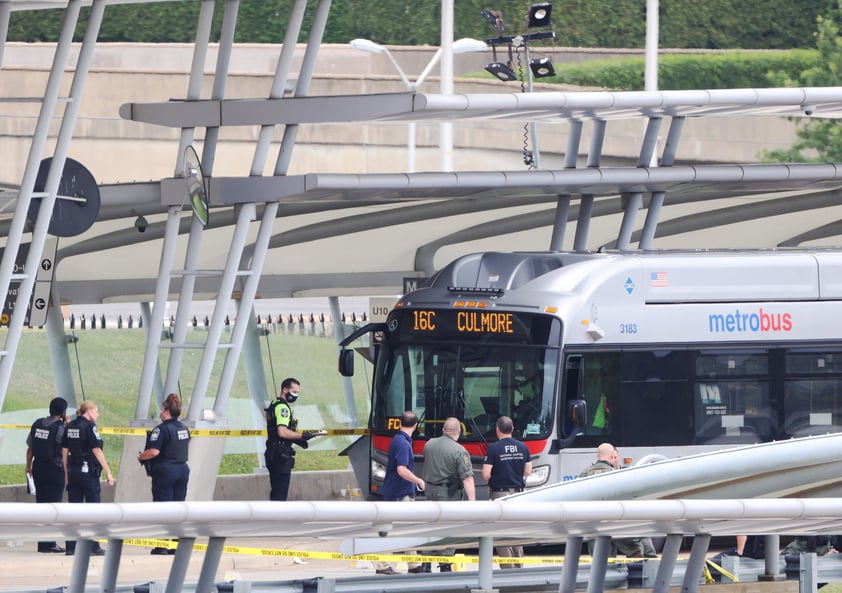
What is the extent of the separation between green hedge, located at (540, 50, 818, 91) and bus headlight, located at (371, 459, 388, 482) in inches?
1223

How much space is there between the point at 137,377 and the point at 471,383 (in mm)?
20327

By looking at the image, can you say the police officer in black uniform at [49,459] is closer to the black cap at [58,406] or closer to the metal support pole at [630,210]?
the black cap at [58,406]

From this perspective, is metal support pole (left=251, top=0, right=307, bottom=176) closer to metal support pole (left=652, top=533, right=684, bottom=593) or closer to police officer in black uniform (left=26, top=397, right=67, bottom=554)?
police officer in black uniform (left=26, top=397, right=67, bottom=554)

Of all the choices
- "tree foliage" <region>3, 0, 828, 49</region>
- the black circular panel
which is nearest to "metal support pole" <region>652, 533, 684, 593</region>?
the black circular panel

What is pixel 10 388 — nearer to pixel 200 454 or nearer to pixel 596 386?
pixel 200 454

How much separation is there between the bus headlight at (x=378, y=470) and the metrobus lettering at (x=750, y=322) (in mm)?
3418

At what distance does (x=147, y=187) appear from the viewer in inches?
672

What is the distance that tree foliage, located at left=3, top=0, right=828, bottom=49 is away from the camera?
168 feet

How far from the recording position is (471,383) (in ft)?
56.2

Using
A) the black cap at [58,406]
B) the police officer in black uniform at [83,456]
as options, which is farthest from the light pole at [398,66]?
the police officer in black uniform at [83,456]

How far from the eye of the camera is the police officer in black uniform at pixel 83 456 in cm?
1642

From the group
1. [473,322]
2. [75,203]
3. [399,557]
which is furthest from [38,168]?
[399,557]

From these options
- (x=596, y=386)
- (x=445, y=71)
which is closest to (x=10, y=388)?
(x=445, y=71)

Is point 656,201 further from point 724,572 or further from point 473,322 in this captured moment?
point 724,572
